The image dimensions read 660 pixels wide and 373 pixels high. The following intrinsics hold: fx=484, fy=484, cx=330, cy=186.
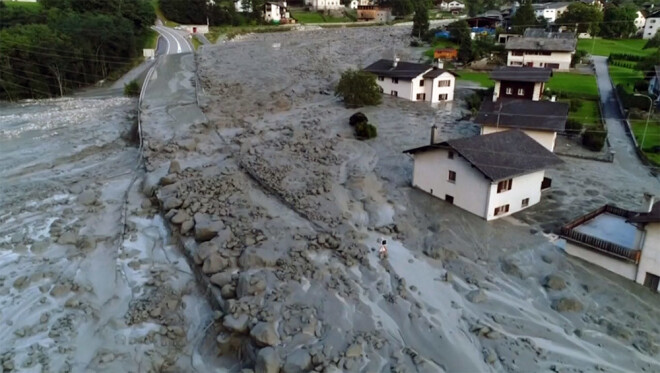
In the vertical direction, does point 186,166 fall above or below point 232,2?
below

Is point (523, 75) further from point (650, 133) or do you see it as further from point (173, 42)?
point (173, 42)

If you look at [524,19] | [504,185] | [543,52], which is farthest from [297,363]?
[524,19]

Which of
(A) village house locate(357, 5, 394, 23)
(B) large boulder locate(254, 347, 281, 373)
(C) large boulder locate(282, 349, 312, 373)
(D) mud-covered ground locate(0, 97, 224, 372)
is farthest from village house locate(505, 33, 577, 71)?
(A) village house locate(357, 5, 394, 23)

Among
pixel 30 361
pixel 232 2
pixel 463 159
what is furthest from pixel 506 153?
pixel 232 2

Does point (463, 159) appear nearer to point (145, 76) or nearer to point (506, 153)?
point (506, 153)

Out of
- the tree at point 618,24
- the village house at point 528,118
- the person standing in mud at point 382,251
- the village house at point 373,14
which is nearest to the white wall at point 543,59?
the tree at point 618,24
